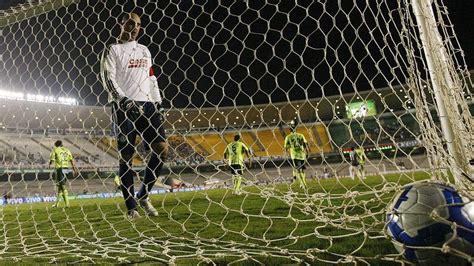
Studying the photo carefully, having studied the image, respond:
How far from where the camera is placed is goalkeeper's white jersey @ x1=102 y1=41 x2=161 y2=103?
3.74 m

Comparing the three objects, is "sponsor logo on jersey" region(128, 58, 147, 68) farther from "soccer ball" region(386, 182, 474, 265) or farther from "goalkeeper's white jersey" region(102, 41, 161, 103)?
"soccer ball" region(386, 182, 474, 265)

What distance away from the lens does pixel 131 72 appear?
12.7ft

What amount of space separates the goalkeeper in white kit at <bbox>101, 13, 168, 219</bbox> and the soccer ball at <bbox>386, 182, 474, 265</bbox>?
7.74 feet

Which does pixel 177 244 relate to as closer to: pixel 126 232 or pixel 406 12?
pixel 126 232

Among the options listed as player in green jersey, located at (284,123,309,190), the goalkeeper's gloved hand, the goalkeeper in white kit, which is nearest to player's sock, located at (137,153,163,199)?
the goalkeeper in white kit

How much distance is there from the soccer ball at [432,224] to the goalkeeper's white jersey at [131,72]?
2669mm

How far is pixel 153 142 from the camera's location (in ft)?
12.4

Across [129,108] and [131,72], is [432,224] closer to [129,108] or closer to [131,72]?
[129,108]

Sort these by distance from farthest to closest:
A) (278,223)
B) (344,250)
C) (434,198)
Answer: (278,223) < (344,250) < (434,198)

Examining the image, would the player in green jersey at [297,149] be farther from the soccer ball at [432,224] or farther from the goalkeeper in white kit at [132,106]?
the soccer ball at [432,224]

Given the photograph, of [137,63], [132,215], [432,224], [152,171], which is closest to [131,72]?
[137,63]

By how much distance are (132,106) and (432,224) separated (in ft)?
8.85

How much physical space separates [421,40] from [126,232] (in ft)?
9.52

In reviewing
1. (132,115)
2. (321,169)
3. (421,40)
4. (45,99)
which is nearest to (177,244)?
(132,115)
